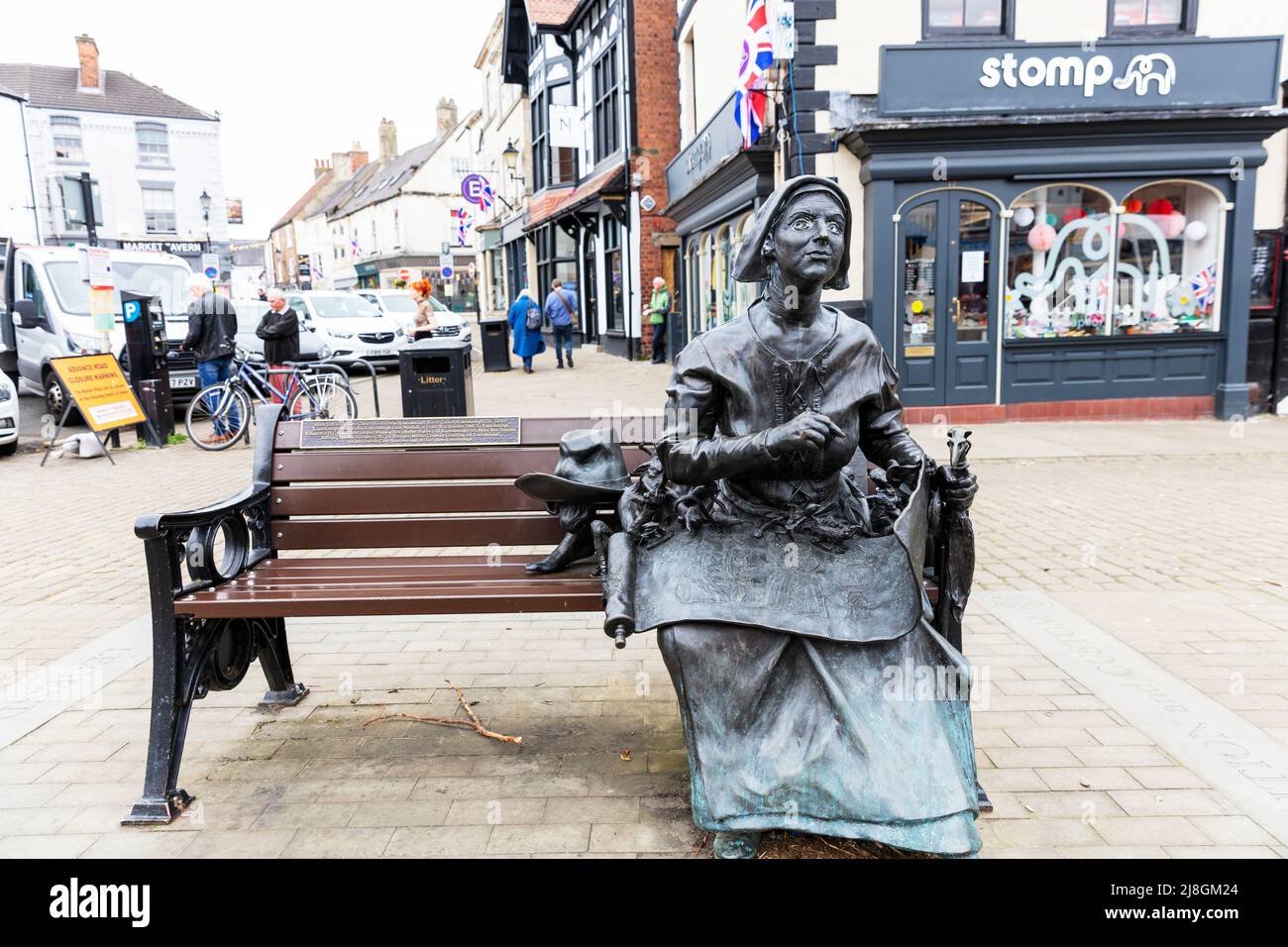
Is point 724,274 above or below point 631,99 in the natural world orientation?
below

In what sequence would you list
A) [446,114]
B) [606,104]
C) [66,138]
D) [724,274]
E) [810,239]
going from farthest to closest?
[446,114]
[66,138]
[606,104]
[724,274]
[810,239]

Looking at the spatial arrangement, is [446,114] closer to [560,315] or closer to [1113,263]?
[560,315]

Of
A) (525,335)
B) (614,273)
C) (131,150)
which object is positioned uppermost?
(131,150)

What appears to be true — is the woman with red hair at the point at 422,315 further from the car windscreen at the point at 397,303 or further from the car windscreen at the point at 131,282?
the car windscreen at the point at 397,303

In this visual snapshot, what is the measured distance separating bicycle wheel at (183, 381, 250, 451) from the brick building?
11.0 meters

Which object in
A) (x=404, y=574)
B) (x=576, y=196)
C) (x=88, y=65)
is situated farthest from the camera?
(x=88, y=65)

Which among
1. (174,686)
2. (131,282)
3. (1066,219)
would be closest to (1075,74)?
(1066,219)

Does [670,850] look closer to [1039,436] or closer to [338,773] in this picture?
[338,773]

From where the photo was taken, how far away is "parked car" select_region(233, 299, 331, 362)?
16812 millimetres

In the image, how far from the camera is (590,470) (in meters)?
3.39

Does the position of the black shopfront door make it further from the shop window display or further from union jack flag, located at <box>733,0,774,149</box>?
union jack flag, located at <box>733,0,774,149</box>

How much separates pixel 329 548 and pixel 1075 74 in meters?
10.8

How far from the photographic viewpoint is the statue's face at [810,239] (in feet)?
9.12

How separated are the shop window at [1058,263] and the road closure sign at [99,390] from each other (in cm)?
1044
